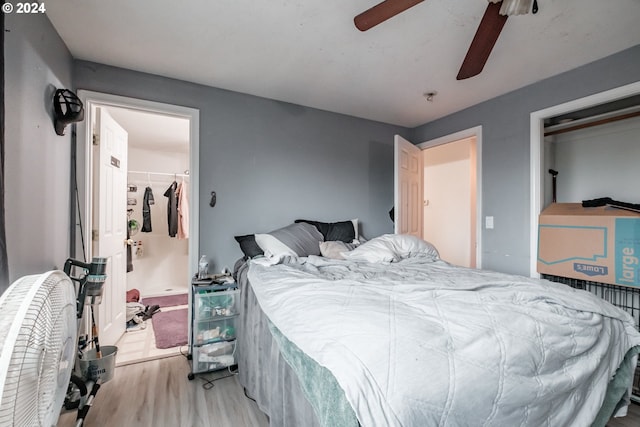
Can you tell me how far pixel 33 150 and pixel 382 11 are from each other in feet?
6.11

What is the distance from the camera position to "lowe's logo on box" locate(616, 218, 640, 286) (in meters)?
1.86

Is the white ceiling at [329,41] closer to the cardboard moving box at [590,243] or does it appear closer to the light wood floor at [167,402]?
the cardboard moving box at [590,243]

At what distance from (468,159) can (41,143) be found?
14.3 feet

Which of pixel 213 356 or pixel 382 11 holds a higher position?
pixel 382 11

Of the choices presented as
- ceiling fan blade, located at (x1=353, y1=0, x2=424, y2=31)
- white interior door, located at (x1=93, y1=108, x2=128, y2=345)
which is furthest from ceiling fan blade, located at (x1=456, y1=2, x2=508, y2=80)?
white interior door, located at (x1=93, y1=108, x2=128, y2=345)

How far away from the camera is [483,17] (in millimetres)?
1251

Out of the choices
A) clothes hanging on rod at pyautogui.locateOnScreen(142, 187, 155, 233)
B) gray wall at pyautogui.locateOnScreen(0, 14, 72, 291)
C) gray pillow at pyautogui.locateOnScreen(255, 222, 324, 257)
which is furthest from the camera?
clothes hanging on rod at pyautogui.locateOnScreen(142, 187, 155, 233)

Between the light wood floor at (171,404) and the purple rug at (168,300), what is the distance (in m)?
1.74

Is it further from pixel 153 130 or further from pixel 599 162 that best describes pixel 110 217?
pixel 599 162

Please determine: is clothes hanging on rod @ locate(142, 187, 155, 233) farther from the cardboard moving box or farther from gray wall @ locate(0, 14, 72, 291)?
the cardboard moving box

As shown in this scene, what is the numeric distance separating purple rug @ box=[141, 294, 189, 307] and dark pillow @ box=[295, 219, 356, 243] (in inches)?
91.8

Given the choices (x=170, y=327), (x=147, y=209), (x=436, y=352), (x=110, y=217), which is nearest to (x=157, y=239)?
(x=147, y=209)

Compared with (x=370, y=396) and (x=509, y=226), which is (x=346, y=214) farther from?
(x=370, y=396)

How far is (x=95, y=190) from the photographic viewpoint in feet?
7.43
